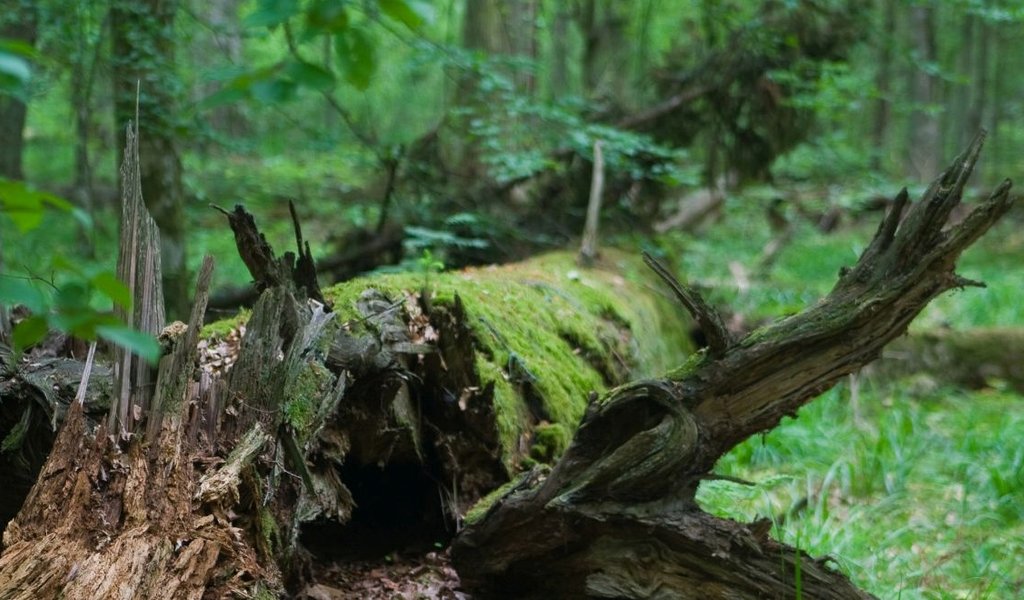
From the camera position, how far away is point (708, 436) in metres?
2.92

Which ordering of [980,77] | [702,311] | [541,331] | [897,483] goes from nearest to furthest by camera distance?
[702,311] → [541,331] → [897,483] → [980,77]

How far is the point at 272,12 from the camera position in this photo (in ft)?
3.39

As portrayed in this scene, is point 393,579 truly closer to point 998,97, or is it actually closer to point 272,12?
point 272,12

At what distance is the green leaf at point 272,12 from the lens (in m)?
1.01

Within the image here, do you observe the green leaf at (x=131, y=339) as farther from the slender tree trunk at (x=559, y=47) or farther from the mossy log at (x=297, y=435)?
the slender tree trunk at (x=559, y=47)

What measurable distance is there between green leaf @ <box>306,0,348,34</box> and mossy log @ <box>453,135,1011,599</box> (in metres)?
1.90

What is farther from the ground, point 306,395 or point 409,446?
point 306,395

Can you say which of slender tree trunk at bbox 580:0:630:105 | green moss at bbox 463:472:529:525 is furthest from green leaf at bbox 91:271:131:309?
slender tree trunk at bbox 580:0:630:105

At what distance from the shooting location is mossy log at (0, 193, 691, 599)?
2346 mm

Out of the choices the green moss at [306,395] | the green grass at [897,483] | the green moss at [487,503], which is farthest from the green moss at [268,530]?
the green grass at [897,483]

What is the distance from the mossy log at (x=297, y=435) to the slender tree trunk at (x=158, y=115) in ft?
8.61

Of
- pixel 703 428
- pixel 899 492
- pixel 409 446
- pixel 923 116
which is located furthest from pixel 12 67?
pixel 923 116

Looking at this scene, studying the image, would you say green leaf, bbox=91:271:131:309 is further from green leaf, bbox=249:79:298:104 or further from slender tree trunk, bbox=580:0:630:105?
slender tree trunk, bbox=580:0:630:105

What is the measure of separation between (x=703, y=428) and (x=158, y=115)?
469 centimetres
